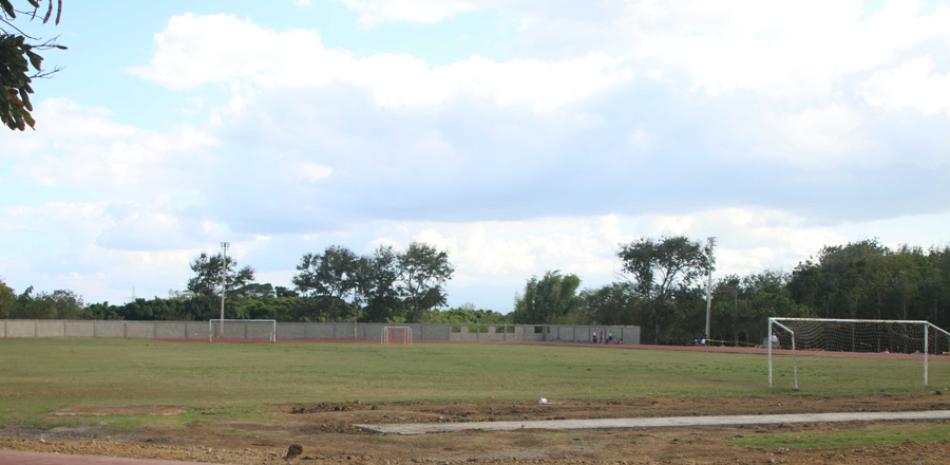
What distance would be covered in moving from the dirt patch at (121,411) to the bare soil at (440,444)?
1800 mm

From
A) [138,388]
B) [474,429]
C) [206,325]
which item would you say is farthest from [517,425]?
[206,325]

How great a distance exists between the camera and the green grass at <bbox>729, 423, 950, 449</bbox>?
47.8 ft

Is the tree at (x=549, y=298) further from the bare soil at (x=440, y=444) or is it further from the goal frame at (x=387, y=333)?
the bare soil at (x=440, y=444)

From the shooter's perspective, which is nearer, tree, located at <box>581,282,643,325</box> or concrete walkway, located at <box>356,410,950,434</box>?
concrete walkway, located at <box>356,410,950,434</box>

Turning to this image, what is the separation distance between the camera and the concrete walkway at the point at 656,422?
1625 cm

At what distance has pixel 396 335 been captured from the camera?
10019 cm

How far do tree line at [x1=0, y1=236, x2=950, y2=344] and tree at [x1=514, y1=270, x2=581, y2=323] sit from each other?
15 centimetres

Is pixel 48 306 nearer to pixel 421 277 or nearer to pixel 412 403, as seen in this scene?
pixel 421 277

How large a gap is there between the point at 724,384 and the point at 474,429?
16051 millimetres

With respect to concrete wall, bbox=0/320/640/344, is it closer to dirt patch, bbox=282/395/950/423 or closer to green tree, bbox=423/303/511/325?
green tree, bbox=423/303/511/325

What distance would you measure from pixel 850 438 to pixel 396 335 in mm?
86537

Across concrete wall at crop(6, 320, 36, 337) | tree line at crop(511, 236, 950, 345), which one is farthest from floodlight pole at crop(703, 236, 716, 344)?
concrete wall at crop(6, 320, 36, 337)

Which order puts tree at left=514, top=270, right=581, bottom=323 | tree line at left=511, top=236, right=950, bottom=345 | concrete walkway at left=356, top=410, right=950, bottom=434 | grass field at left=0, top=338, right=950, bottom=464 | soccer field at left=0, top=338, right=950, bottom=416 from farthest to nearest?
1. tree at left=514, top=270, right=581, bottom=323
2. tree line at left=511, top=236, right=950, bottom=345
3. soccer field at left=0, top=338, right=950, bottom=416
4. concrete walkway at left=356, top=410, right=950, bottom=434
5. grass field at left=0, top=338, right=950, bottom=464

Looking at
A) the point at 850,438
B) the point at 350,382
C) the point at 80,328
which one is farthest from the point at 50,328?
the point at 850,438
